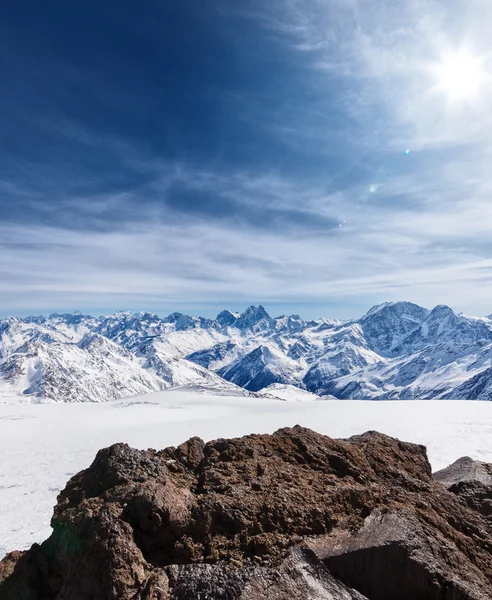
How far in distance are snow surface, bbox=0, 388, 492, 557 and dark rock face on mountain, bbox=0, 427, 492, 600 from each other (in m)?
7.58

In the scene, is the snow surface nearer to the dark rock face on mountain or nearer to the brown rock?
the brown rock

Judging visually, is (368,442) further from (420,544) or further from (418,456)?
(420,544)

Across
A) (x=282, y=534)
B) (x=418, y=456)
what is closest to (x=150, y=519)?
(x=282, y=534)

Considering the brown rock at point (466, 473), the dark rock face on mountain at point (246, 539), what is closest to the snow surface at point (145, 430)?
the brown rock at point (466, 473)

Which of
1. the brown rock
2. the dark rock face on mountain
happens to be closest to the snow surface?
the brown rock

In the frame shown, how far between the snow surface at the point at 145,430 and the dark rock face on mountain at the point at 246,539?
24.9 feet

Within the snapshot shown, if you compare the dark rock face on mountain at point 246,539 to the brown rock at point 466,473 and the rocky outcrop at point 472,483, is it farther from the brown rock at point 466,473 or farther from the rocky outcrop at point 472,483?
the brown rock at point 466,473

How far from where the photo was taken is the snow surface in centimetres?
1454

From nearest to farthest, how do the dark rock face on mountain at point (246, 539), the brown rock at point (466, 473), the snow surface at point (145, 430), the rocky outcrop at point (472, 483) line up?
1. the dark rock face on mountain at point (246, 539)
2. the rocky outcrop at point (472, 483)
3. the brown rock at point (466, 473)
4. the snow surface at point (145, 430)

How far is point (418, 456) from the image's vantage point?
8.38 meters

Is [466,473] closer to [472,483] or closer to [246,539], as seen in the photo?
[472,483]

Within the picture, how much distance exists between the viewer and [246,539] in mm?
4883

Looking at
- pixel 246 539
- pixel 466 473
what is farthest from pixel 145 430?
pixel 246 539

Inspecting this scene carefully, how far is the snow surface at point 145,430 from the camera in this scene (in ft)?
47.7
